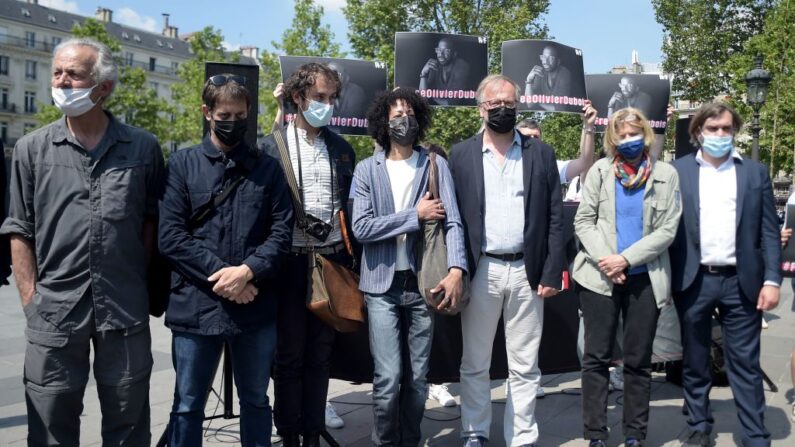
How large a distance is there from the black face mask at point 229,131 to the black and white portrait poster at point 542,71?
3246 millimetres

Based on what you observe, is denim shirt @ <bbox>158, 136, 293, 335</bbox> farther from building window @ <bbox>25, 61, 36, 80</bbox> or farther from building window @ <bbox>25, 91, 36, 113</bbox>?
building window @ <bbox>25, 61, 36, 80</bbox>

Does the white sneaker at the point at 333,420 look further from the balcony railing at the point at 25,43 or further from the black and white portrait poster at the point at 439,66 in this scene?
the balcony railing at the point at 25,43

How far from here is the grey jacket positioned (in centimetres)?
395

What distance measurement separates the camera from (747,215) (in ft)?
13.1

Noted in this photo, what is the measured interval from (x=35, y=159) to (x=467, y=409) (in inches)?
104

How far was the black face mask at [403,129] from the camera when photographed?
3770 millimetres

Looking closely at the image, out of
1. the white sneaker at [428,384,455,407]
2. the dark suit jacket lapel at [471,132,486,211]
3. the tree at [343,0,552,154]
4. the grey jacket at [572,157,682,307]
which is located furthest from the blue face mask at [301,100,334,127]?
the tree at [343,0,552,154]

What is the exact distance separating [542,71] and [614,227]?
2.37 m

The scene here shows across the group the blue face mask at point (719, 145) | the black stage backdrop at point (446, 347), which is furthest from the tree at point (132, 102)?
the blue face mask at point (719, 145)

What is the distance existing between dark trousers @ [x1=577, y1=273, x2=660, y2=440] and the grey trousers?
250 cm

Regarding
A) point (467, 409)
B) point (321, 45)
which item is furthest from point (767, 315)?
point (321, 45)

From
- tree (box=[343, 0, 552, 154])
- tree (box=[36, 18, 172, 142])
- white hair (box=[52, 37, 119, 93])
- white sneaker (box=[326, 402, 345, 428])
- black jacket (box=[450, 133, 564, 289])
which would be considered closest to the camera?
white hair (box=[52, 37, 119, 93])

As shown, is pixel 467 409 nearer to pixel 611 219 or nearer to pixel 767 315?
pixel 611 219

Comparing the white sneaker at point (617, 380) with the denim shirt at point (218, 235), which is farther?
the white sneaker at point (617, 380)
